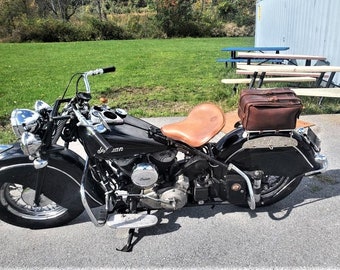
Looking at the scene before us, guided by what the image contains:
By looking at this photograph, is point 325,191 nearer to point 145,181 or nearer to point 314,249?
point 314,249

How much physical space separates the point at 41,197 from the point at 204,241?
1379mm

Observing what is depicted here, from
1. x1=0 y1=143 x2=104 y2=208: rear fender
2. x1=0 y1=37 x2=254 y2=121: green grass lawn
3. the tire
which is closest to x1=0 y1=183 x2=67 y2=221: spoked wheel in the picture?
the tire

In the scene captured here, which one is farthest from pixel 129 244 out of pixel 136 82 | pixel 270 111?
pixel 136 82

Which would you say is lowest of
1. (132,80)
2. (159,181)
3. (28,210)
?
(132,80)

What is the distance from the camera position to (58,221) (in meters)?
3.10

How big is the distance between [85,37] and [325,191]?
77.3 feet

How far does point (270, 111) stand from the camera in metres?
2.77

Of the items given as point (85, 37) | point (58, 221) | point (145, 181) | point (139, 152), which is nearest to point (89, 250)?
point (58, 221)

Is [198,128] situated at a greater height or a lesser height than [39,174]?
greater

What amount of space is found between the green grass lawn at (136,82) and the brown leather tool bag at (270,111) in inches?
140

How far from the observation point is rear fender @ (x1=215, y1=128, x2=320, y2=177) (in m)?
2.96

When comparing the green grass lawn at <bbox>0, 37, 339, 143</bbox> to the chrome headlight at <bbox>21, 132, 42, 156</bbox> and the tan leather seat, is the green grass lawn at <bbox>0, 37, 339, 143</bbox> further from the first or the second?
the tan leather seat

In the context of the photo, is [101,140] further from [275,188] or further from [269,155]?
[275,188]

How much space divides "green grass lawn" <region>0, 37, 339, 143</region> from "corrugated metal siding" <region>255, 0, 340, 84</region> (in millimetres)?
1589
